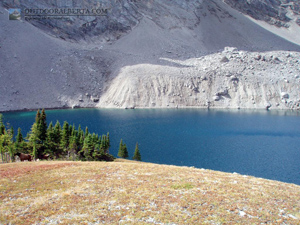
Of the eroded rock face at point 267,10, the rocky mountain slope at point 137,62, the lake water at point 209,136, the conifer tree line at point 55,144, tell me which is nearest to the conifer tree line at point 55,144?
the conifer tree line at point 55,144

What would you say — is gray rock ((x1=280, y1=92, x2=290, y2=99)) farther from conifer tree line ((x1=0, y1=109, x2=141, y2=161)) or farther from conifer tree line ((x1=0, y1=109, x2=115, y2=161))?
conifer tree line ((x1=0, y1=109, x2=115, y2=161))

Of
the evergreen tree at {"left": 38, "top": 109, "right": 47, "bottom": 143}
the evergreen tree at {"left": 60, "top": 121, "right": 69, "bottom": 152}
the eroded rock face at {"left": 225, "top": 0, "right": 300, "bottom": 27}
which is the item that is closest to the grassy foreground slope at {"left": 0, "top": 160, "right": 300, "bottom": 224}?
the evergreen tree at {"left": 38, "top": 109, "right": 47, "bottom": 143}

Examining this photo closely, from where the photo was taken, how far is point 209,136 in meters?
45.7

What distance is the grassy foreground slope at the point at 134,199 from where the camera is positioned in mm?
9945

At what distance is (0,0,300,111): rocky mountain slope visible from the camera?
73.6 m

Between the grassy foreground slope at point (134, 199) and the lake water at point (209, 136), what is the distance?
55.3 feet

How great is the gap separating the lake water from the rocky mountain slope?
25.9 feet

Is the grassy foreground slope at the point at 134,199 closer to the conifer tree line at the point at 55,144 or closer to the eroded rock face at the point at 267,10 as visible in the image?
the conifer tree line at the point at 55,144

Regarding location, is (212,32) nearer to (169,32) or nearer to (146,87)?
(169,32)

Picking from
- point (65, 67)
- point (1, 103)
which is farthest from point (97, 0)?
point (1, 103)

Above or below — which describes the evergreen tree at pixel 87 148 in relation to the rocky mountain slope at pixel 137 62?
below

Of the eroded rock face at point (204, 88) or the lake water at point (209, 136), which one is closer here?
the lake water at point (209, 136)

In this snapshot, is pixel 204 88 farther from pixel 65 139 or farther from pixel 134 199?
pixel 134 199

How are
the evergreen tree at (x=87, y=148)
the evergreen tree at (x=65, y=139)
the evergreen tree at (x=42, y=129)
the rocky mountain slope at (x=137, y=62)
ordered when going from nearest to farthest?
the evergreen tree at (x=87, y=148) → the evergreen tree at (x=42, y=129) → the evergreen tree at (x=65, y=139) → the rocky mountain slope at (x=137, y=62)
